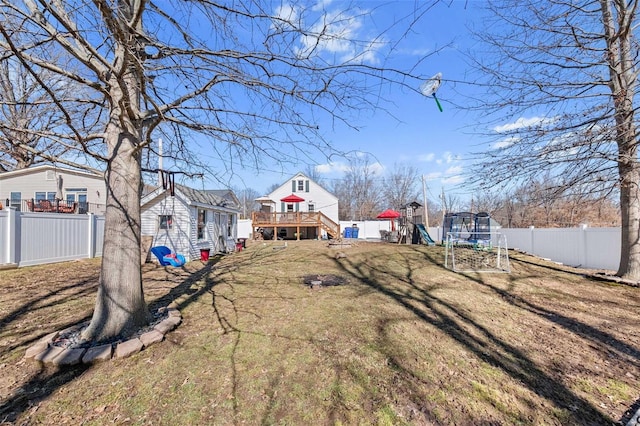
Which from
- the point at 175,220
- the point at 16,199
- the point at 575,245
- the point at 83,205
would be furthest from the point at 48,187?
the point at 575,245

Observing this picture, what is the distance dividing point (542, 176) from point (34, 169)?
25.3 metres

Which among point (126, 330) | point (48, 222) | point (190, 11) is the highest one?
point (190, 11)

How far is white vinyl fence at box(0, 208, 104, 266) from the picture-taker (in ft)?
26.0

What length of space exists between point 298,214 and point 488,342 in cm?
1923

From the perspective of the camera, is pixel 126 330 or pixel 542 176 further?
pixel 542 176

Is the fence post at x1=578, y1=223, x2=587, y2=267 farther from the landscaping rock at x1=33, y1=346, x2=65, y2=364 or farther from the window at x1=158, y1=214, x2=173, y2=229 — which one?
the window at x1=158, y1=214, x2=173, y2=229

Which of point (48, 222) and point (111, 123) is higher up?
point (111, 123)

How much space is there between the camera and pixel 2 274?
7.13 meters

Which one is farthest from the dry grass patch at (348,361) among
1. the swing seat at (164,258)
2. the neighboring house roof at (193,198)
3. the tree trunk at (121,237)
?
the neighboring house roof at (193,198)

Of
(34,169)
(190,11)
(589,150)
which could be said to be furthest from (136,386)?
(34,169)

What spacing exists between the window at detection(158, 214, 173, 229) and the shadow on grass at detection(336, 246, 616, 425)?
8.93 m

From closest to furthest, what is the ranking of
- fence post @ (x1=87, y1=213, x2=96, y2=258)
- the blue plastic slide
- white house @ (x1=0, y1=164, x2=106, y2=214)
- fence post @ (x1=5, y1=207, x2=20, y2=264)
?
fence post @ (x1=5, y1=207, x2=20, y2=264), fence post @ (x1=87, y1=213, x2=96, y2=258), the blue plastic slide, white house @ (x1=0, y1=164, x2=106, y2=214)

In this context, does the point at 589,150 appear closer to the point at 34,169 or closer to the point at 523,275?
the point at 523,275

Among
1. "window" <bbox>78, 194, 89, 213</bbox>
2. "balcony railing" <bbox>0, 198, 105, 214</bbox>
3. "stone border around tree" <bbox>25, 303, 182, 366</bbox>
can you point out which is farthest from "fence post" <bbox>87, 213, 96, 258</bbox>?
"stone border around tree" <bbox>25, 303, 182, 366</bbox>
